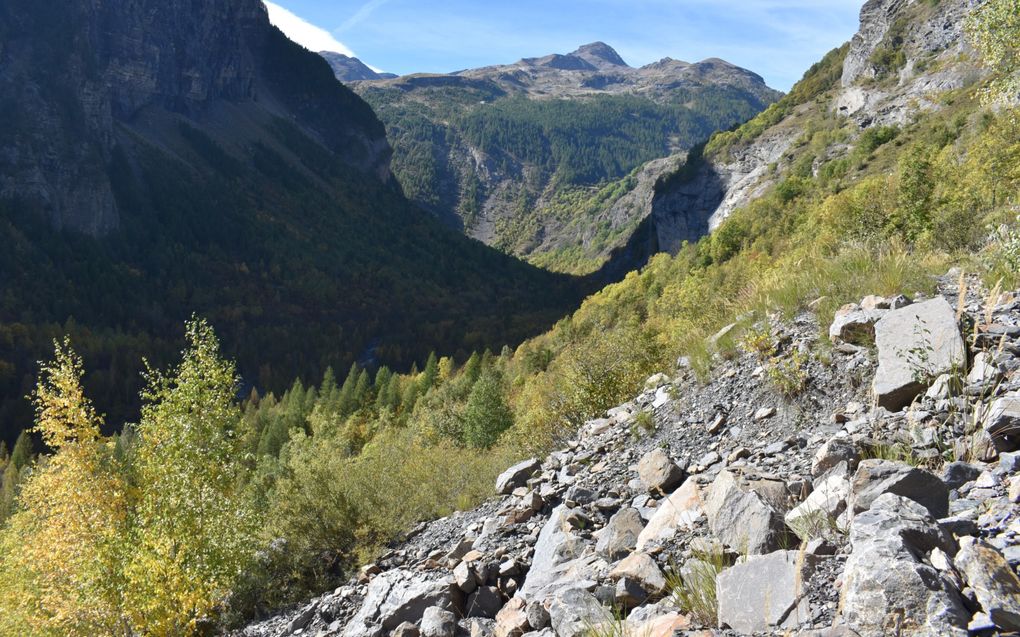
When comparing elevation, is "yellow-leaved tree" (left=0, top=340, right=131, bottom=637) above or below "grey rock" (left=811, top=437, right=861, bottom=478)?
below

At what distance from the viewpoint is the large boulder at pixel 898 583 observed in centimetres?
309

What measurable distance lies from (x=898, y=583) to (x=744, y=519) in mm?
1698

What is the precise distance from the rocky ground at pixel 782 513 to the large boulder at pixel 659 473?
21mm

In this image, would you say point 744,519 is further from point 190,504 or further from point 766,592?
point 190,504

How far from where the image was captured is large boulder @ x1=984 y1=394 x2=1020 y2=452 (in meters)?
4.53

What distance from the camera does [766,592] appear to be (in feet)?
12.9

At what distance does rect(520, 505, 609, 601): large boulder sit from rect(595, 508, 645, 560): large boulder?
14cm

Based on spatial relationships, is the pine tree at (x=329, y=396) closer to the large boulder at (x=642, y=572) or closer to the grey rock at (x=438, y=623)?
the grey rock at (x=438, y=623)

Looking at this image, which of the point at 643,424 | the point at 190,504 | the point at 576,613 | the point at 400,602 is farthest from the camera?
the point at 190,504

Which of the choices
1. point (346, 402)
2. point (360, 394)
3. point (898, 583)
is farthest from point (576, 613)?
point (360, 394)

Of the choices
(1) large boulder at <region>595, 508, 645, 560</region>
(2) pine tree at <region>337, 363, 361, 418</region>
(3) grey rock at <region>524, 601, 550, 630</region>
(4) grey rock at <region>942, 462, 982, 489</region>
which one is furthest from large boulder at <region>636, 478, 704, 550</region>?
(2) pine tree at <region>337, 363, 361, 418</region>

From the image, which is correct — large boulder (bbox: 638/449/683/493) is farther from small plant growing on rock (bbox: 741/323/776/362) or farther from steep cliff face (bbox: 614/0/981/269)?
steep cliff face (bbox: 614/0/981/269)

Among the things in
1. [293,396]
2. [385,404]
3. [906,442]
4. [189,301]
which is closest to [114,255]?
[189,301]

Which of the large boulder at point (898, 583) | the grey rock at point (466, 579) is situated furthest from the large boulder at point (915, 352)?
the grey rock at point (466, 579)
